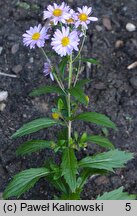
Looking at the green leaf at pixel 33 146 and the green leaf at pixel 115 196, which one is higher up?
the green leaf at pixel 33 146

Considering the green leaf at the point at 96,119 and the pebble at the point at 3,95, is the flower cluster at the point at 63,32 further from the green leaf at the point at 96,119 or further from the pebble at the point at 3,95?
the pebble at the point at 3,95

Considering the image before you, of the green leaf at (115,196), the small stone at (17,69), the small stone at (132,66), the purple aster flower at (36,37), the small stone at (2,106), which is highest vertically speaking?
the small stone at (17,69)

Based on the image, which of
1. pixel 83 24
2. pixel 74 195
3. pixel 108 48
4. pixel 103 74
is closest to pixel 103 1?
pixel 108 48

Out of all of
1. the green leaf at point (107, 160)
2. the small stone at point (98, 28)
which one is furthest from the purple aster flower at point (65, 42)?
the small stone at point (98, 28)

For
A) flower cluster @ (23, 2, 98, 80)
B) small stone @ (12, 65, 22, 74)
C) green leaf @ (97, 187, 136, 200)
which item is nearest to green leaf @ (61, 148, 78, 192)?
green leaf @ (97, 187, 136, 200)

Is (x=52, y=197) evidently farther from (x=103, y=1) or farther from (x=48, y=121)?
(x=103, y=1)
